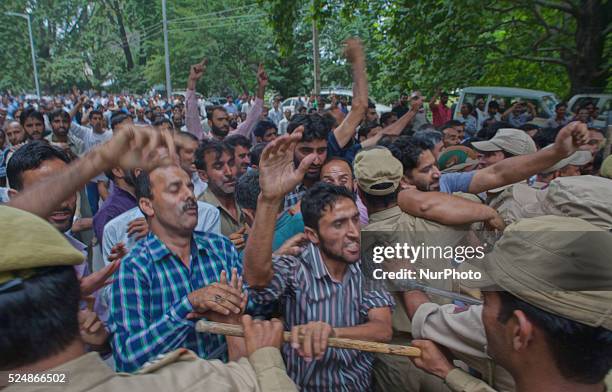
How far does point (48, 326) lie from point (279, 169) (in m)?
1.05

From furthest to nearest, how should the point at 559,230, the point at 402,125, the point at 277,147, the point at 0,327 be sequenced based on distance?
the point at 402,125, the point at 277,147, the point at 559,230, the point at 0,327

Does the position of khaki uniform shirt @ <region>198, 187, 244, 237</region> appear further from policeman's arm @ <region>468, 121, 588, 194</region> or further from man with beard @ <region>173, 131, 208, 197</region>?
policeman's arm @ <region>468, 121, 588, 194</region>

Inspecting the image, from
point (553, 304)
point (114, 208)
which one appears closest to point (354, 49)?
point (114, 208)

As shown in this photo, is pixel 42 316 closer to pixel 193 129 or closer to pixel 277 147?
pixel 277 147

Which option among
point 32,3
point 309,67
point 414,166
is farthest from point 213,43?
point 414,166

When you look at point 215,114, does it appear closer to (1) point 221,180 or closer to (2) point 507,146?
(1) point 221,180

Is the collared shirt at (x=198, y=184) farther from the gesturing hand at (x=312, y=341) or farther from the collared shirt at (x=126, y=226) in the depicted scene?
the gesturing hand at (x=312, y=341)

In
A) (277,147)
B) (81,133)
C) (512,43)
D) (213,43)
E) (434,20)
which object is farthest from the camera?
(213,43)

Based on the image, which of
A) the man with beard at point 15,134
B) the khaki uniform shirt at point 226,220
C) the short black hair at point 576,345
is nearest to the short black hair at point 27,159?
the khaki uniform shirt at point 226,220

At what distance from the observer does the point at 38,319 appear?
106 cm

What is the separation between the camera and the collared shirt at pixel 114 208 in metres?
3.20

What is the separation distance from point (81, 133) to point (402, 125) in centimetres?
442

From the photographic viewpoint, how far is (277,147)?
1.95 metres

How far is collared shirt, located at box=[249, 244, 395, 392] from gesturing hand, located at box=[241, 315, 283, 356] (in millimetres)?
393
